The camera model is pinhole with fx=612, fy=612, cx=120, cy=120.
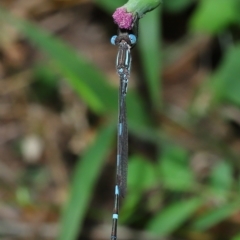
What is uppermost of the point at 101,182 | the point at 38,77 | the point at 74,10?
the point at 74,10

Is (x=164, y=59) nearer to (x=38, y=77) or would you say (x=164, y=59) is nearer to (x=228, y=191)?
(x=38, y=77)

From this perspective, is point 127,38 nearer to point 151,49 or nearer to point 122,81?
point 122,81

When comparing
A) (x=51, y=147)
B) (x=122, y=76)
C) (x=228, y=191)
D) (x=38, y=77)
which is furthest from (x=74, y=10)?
(x=122, y=76)

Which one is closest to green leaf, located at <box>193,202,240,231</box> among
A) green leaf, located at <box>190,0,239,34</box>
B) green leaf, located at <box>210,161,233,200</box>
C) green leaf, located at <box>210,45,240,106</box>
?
green leaf, located at <box>210,161,233,200</box>

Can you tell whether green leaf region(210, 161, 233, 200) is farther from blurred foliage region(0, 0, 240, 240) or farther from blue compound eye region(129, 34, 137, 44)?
blue compound eye region(129, 34, 137, 44)

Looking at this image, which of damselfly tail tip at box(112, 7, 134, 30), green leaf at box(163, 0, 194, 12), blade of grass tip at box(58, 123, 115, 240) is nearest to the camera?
damselfly tail tip at box(112, 7, 134, 30)

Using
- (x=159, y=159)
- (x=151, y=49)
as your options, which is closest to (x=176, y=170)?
(x=159, y=159)
